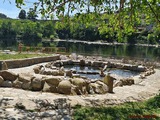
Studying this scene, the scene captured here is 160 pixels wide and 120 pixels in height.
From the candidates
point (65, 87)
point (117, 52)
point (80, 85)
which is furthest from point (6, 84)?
point (117, 52)

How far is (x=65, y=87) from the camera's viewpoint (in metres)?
12.3

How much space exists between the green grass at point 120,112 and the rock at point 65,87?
2526mm

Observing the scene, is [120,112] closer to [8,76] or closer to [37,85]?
[37,85]

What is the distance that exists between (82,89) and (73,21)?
3.50 metres

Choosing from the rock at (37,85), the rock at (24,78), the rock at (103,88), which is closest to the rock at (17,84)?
the rock at (24,78)

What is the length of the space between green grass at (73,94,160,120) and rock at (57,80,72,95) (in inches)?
99.4

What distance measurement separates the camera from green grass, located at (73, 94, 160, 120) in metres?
8.70

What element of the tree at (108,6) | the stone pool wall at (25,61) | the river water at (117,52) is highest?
the tree at (108,6)

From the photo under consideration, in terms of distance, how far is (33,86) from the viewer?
1317 centimetres

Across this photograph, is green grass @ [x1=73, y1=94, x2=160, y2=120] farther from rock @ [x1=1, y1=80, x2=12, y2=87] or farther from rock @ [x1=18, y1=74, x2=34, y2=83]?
rock @ [x1=1, y1=80, x2=12, y2=87]

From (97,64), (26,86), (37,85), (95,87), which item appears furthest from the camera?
(97,64)

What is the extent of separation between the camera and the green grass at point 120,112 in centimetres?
870

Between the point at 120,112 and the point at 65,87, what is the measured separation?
3.50 metres

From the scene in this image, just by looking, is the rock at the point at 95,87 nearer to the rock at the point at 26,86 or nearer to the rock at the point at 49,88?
the rock at the point at 49,88
